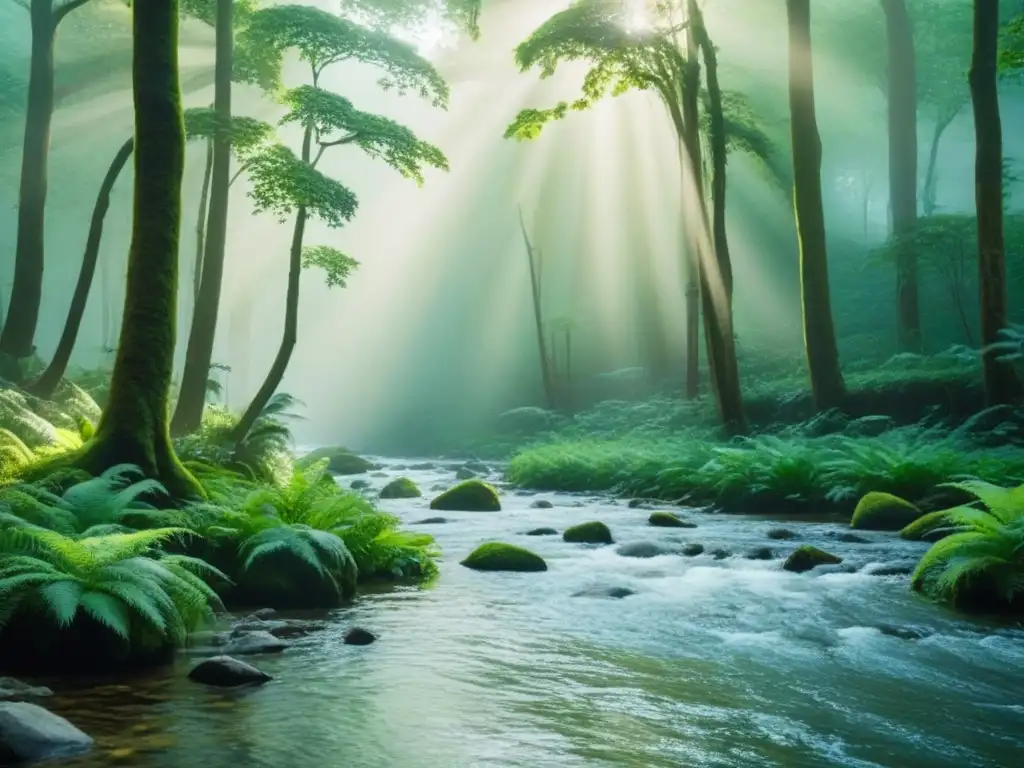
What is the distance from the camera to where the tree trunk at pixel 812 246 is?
1758 centimetres

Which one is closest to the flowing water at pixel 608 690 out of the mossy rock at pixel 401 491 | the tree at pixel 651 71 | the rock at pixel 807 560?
the rock at pixel 807 560

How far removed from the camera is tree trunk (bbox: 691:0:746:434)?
18.1 meters

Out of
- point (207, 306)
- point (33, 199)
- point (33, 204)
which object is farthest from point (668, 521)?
point (33, 199)

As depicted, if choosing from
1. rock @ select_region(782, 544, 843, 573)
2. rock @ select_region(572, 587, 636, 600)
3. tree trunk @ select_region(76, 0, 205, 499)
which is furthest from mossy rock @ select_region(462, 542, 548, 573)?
tree trunk @ select_region(76, 0, 205, 499)

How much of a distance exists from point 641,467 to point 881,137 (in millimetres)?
45296

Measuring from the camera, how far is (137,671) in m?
5.12

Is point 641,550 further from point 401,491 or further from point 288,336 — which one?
point 401,491

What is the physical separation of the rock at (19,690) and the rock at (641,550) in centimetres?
680

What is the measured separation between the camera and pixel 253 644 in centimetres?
573

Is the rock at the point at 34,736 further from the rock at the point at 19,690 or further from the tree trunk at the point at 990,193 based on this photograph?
the tree trunk at the point at 990,193

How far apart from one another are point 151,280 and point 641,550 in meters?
5.96

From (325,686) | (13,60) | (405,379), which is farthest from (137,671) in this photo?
(405,379)

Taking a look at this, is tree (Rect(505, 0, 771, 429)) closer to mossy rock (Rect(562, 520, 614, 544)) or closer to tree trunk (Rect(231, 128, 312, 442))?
tree trunk (Rect(231, 128, 312, 442))

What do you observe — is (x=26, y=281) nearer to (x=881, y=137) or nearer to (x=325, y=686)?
(x=325, y=686)
